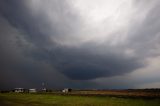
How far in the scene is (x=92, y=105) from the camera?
181 ft

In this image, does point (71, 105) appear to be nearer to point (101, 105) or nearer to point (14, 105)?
point (101, 105)

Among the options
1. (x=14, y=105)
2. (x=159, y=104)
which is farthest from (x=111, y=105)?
(x=14, y=105)

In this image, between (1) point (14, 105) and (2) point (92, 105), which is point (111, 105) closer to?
(2) point (92, 105)

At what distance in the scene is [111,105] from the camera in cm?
5384

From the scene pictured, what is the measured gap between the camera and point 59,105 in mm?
55812

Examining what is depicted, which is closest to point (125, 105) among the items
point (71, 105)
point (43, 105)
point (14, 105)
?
point (71, 105)

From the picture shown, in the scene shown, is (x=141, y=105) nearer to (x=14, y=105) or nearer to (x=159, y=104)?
(x=159, y=104)

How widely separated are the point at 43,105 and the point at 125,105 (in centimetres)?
1916

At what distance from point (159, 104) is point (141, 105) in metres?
4.94

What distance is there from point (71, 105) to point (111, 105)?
30.8 ft

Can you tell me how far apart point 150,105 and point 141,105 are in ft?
6.88

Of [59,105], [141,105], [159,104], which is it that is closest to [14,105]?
[59,105]

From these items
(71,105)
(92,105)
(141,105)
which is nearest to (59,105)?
(71,105)

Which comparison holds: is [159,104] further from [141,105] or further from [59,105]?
[59,105]
